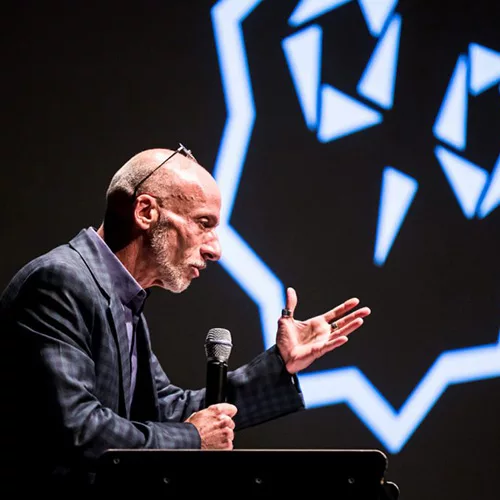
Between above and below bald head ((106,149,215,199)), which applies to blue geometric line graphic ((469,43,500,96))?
below

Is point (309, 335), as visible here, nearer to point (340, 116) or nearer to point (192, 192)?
point (192, 192)

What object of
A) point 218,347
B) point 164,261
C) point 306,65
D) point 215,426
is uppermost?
point 306,65

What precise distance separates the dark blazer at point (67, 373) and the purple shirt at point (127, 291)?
1.5 inches

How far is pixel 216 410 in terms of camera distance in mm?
1896

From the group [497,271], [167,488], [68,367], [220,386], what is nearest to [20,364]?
[68,367]

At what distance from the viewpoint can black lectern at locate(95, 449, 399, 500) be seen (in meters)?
1.29

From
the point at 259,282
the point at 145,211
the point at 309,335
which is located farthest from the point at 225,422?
the point at 259,282

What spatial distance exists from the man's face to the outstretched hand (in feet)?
0.93

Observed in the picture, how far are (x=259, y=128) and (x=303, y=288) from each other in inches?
Answer: 24.6

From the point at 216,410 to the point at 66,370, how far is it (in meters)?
0.37

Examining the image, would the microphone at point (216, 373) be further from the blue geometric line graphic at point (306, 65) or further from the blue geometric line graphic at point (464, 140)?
the blue geometric line graphic at point (464, 140)

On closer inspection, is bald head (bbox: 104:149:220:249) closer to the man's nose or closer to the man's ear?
the man's ear

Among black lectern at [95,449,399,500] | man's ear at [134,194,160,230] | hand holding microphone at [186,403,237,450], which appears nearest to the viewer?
black lectern at [95,449,399,500]

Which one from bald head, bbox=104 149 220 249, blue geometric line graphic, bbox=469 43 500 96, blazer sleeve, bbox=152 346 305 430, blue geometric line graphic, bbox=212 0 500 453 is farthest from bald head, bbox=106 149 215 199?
blue geometric line graphic, bbox=469 43 500 96
